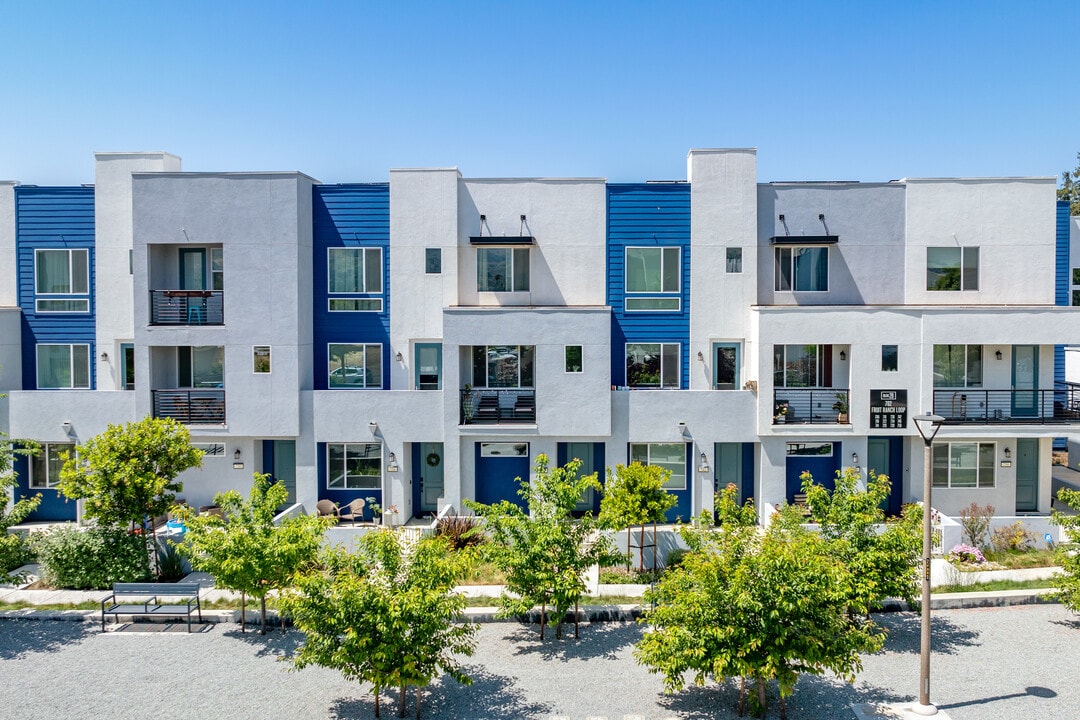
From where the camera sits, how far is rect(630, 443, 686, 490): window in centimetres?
2148

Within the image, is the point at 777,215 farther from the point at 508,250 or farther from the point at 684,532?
the point at 684,532

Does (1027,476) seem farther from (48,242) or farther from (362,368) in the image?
(48,242)

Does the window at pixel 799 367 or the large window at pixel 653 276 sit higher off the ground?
the large window at pixel 653 276

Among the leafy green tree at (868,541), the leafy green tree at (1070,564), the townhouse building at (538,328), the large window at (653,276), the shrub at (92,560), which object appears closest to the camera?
the leafy green tree at (868,541)

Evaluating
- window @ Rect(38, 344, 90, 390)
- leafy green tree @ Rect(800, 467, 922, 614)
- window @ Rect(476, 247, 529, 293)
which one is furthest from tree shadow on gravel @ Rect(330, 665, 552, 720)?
window @ Rect(38, 344, 90, 390)

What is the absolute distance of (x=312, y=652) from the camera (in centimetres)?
1127

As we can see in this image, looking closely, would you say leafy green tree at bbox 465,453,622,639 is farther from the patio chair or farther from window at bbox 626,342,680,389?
window at bbox 626,342,680,389

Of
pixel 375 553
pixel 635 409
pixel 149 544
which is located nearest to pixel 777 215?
pixel 635 409

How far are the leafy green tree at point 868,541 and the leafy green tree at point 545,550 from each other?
4338 mm

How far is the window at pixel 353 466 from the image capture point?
2147cm

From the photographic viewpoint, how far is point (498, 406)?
21500 millimetres

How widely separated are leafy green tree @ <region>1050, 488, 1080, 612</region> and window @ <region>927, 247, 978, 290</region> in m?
Result: 8.26

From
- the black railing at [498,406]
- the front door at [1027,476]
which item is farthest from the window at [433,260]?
the front door at [1027,476]

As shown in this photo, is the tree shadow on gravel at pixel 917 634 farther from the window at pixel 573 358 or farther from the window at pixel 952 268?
the window at pixel 952 268
